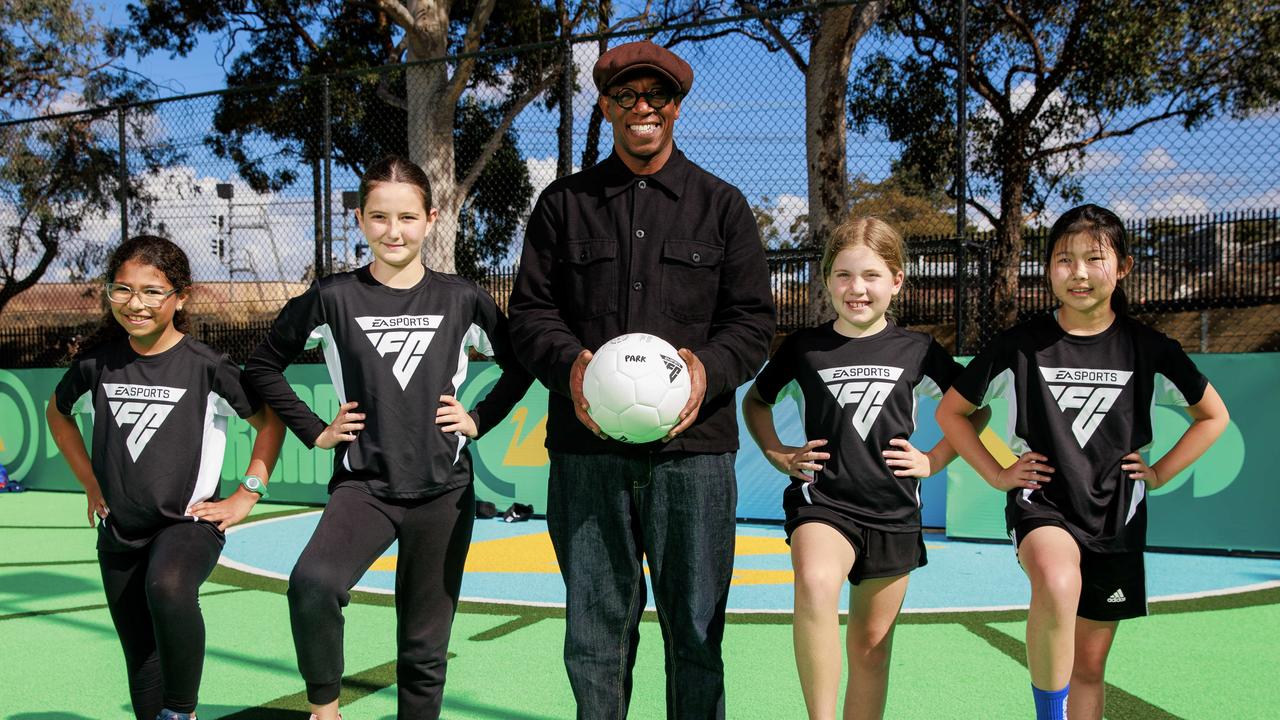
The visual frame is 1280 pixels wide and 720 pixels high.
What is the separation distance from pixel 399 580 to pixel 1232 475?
5662 mm

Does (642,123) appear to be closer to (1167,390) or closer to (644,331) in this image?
(644,331)

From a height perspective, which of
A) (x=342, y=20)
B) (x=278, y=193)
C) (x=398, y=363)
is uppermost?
(x=342, y=20)

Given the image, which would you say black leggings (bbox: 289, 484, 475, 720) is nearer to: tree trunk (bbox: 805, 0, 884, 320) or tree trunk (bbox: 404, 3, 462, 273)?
tree trunk (bbox: 805, 0, 884, 320)

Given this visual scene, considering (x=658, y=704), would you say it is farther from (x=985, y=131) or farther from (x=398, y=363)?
(x=985, y=131)

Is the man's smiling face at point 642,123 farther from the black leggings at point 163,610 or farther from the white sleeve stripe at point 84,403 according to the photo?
the white sleeve stripe at point 84,403

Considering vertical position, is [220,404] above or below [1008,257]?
below

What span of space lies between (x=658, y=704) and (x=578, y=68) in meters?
6.54

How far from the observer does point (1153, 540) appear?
6.44m

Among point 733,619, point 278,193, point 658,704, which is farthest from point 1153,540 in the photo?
point 278,193

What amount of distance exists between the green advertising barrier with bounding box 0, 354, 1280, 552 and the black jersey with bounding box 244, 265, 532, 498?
3437 millimetres

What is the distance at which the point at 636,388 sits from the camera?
7.25ft

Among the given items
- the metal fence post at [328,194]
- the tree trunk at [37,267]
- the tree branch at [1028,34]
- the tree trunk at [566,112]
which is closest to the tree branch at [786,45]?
the tree trunk at [566,112]

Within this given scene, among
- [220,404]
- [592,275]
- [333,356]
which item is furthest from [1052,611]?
[220,404]

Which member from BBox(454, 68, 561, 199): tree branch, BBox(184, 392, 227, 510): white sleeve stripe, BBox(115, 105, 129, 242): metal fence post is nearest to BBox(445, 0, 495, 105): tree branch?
BBox(454, 68, 561, 199): tree branch
